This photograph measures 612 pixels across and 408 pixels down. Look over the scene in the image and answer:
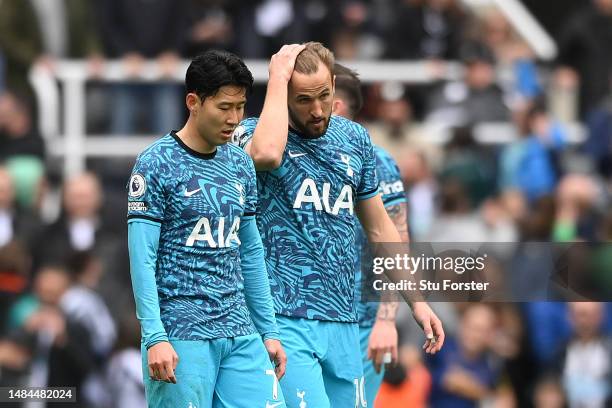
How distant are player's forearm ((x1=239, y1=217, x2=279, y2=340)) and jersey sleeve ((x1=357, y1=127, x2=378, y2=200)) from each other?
2.48ft

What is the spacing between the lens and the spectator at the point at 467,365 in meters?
12.2

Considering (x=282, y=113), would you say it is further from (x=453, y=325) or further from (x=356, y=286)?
(x=453, y=325)

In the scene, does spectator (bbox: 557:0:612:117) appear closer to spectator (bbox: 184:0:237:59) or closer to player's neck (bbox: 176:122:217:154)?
spectator (bbox: 184:0:237:59)

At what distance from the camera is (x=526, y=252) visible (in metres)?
12.5

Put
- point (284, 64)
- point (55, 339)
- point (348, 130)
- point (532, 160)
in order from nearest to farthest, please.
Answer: point (284, 64) < point (348, 130) < point (55, 339) < point (532, 160)

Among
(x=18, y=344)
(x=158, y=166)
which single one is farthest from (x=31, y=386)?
(x=158, y=166)

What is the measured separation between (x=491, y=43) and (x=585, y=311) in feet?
16.0

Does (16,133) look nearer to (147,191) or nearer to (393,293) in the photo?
(393,293)

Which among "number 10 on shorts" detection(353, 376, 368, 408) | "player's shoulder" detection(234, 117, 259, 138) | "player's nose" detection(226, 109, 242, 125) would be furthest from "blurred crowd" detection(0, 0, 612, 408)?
"player's nose" detection(226, 109, 242, 125)

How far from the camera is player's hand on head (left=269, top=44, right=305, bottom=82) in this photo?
7.44 metres

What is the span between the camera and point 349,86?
8.86 m

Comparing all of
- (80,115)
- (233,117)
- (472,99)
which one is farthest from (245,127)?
(472,99)

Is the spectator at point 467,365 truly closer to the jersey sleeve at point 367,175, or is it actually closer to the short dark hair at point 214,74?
the jersey sleeve at point 367,175

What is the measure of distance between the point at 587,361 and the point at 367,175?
5.03 meters
